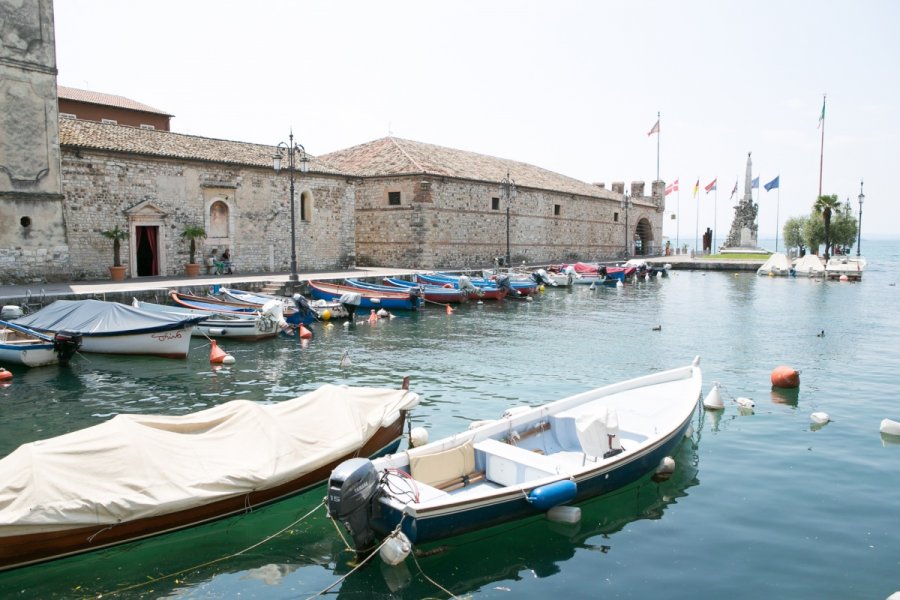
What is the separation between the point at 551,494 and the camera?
7.70 metres

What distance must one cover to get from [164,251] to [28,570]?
23610 millimetres

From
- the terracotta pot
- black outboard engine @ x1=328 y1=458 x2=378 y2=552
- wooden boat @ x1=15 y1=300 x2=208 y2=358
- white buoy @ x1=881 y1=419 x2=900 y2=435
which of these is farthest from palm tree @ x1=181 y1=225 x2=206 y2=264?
white buoy @ x1=881 y1=419 x2=900 y2=435

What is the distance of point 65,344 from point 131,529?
11.0 meters

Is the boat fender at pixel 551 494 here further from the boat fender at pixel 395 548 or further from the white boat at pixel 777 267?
the white boat at pixel 777 267

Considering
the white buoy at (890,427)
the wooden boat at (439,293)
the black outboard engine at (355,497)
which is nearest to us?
the black outboard engine at (355,497)

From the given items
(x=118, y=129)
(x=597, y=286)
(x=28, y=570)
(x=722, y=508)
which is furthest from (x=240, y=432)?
(x=597, y=286)

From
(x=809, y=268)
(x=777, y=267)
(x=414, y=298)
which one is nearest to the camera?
(x=414, y=298)

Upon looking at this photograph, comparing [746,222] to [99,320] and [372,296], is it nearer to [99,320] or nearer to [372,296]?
[372,296]

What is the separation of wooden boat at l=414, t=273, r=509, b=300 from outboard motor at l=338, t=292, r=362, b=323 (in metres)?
6.58

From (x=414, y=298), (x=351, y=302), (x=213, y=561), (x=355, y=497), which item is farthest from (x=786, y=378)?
(x=414, y=298)

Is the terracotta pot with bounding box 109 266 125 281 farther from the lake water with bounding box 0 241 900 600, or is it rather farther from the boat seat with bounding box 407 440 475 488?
the boat seat with bounding box 407 440 475 488

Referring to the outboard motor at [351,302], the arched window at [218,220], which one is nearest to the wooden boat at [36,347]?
the outboard motor at [351,302]

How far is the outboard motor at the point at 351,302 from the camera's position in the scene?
83.9 ft

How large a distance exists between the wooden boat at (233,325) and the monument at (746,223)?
2045 inches
